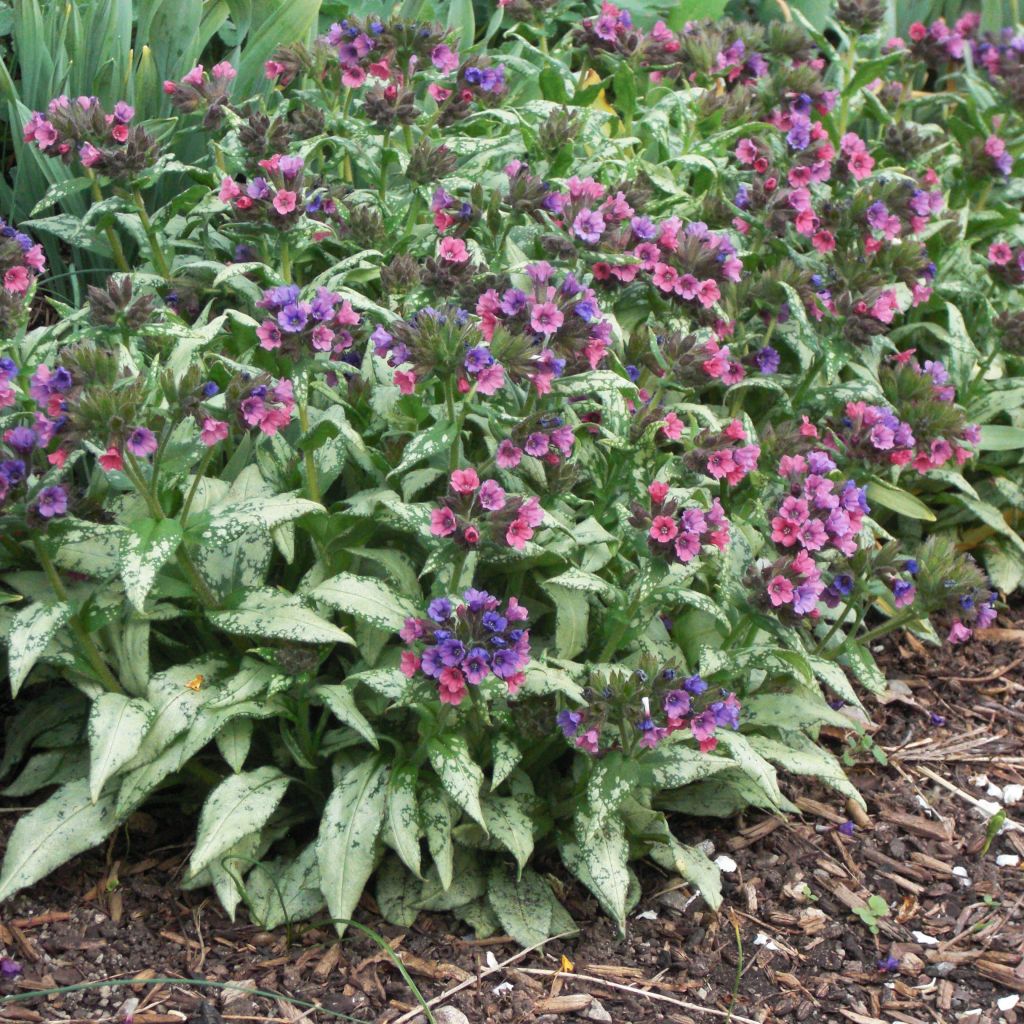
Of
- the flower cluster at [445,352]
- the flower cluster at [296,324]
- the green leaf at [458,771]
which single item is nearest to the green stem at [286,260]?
the flower cluster at [296,324]

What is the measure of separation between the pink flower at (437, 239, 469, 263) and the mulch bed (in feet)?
4.80

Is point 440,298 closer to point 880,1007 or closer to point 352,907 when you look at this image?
point 352,907

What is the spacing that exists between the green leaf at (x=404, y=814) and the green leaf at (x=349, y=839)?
5cm

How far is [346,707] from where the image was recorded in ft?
8.57

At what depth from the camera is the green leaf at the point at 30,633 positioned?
240 cm

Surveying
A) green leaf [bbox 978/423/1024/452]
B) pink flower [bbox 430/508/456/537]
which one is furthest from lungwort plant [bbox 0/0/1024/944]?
green leaf [bbox 978/423/1024/452]

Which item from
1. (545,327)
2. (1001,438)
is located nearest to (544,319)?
(545,327)

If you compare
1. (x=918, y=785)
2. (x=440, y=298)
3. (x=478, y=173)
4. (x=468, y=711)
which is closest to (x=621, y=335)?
(x=440, y=298)

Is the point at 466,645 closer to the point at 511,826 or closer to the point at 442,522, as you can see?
the point at 442,522

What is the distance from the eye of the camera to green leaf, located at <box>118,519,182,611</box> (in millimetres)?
2320

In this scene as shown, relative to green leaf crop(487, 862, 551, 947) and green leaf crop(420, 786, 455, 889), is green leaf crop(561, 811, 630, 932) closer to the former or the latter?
green leaf crop(487, 862, 551, 947)

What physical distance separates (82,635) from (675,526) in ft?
4.12

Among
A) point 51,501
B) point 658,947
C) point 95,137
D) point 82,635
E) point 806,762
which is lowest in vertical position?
point 658,947

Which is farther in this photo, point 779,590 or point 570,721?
point 779,590
